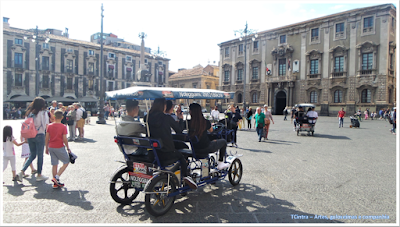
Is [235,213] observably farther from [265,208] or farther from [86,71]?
[86,71]

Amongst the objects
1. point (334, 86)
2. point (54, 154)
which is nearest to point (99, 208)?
point (54, 154)

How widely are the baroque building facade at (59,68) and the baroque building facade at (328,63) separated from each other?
62.0 ft

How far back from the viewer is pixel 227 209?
14.8ft

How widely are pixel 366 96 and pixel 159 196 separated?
127 ft

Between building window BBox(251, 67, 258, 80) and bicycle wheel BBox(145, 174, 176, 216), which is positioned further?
building window BBox(251, 67, 258, 80)

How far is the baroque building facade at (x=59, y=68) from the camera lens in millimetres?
45500

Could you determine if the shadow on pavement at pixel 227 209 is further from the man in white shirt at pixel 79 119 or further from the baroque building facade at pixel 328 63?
the baroque building facade at pixel 328 63

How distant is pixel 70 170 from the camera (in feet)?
22.9

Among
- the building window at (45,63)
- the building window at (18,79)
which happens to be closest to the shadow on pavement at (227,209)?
the building window at (18,79)

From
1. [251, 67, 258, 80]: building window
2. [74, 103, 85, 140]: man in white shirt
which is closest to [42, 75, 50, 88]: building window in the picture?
[251, 67, 258, 80]: building window

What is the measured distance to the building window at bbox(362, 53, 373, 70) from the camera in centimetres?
3546

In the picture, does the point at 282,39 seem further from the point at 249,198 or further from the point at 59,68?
the point at 249,198

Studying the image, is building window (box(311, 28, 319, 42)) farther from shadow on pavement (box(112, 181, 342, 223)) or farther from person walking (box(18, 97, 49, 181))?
person walking (box(18, 97, 49, 181))

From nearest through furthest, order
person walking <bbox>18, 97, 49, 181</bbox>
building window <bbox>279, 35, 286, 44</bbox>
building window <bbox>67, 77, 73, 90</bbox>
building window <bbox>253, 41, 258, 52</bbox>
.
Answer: person walking <bbox>18, 97, 49, 181</bbox>, building window <bbox>279, 35, 286, 44</bbox>, building window <bbox>253, 41, 258, 52</bbox>, building window <bbox>67, 77, 73, 90</bbox>
